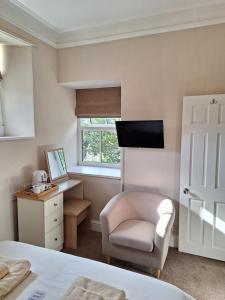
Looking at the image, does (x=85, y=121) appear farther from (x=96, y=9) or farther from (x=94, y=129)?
(x=96, y=9)

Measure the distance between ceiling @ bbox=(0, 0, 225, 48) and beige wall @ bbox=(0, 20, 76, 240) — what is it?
0.20 m

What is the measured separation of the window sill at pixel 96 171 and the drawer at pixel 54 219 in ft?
2.50

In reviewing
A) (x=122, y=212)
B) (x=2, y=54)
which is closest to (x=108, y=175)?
(x=122, y=212)

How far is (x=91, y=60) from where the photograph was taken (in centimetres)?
292

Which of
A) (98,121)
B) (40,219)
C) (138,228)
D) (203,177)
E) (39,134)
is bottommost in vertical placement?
(138,228)

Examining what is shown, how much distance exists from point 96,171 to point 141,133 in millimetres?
1000

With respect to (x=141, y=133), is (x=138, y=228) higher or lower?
lower

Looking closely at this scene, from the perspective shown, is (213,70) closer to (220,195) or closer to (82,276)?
(220,195)

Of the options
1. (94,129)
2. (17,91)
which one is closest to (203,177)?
(94,129)

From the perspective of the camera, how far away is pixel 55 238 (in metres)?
2.49

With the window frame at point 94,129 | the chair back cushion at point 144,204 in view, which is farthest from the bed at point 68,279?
the window frame at point 94,129

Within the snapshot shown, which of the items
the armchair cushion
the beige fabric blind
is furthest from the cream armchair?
the beige fabric blind

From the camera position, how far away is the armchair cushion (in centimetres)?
209

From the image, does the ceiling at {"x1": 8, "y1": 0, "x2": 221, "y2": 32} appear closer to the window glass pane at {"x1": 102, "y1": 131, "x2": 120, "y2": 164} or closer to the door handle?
the window glass pane at {"x1": 102, "y1": 131, "x2": 120, "y2": 164}
